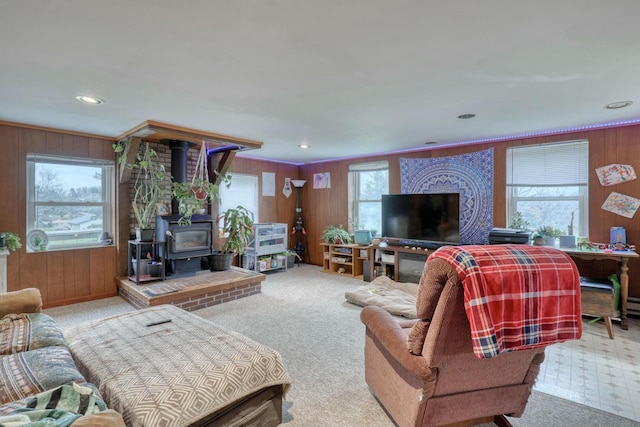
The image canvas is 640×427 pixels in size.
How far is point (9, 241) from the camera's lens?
337cm

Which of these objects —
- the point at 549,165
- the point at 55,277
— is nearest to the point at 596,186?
the point at 549,165

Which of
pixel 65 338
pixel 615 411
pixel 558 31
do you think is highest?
pixel 558 31

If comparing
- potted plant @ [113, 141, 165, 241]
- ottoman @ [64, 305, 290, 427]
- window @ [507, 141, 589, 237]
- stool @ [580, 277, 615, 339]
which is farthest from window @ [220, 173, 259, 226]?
Answer: stool @ [580, 277, 615, 339]

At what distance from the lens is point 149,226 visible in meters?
4.38

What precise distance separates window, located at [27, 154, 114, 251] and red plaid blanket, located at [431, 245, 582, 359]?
182 inches

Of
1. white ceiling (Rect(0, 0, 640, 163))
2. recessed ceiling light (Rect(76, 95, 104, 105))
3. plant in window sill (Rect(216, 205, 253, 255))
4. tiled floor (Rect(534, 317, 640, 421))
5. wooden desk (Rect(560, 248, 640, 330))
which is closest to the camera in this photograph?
white ceiling (Rect(0, 0, 640, 163))

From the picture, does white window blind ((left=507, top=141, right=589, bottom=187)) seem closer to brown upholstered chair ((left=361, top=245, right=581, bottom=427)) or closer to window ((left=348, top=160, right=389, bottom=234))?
window ((left=348, top=160, right=389, bottom=234))

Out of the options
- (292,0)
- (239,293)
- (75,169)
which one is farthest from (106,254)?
(292,0)

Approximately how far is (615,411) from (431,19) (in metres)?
2.60

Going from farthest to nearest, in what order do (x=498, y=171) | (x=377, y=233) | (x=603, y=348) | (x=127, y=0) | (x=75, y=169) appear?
(x=377, y=233) → (x=498, y=171) → (x=75, y=169) → (x=603, y=348) → (x=127, y=0)

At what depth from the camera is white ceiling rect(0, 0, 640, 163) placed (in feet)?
5.01

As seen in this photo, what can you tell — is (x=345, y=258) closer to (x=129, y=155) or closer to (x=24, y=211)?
(x=129, y=155)

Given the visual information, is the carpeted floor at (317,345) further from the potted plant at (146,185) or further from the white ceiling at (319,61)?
the white ceiling at (319,61)

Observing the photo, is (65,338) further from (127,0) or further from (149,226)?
(149,226)
